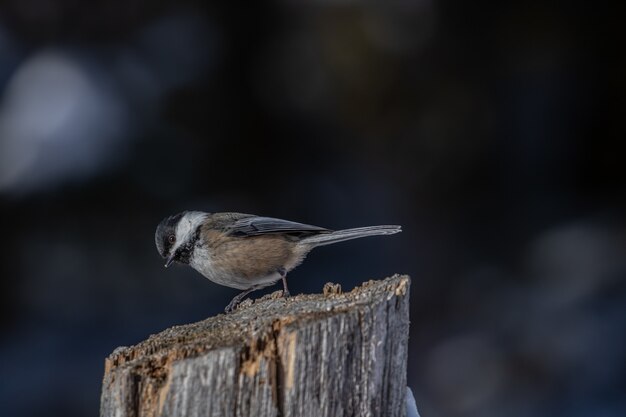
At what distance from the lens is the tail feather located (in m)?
3.01

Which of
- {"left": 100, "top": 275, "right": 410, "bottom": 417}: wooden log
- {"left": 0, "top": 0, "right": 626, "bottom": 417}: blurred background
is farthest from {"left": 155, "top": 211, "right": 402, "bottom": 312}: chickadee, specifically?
{"left": 100, "top": 275, "right": 410, "bottom": 417}: wooden log

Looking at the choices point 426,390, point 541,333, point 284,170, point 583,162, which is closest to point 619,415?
point 541,333

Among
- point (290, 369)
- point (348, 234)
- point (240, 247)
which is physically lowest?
point (290, 369)

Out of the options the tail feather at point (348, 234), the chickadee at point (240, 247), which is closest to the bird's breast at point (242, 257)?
the chickadee at point (240, 247)

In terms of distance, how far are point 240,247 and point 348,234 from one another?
53cm

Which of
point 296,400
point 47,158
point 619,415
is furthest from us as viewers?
point 47,158

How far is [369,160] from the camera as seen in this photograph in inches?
211

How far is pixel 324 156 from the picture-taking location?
5.34 meters

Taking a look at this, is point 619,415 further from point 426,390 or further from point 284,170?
point 284,170

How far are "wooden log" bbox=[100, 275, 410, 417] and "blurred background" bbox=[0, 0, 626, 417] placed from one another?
3.41m

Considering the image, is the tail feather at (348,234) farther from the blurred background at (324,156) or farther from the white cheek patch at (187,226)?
the blurred background at (324,156)

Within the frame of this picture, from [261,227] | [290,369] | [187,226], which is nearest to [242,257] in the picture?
[261,227]

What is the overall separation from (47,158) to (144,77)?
0.82 metres

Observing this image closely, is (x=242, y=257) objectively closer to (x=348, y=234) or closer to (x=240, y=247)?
(x=240, y=247)
